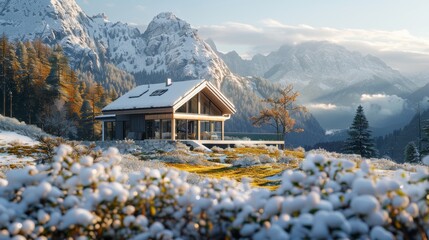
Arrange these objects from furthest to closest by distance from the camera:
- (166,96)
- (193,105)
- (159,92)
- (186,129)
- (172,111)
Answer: (159,92) → (193,105) → (186,129) → (166,96) → (172,111)

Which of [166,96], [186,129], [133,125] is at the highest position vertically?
[166,96]

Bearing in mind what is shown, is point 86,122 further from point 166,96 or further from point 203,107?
point 166,96

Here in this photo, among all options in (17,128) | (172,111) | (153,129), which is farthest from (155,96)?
(17,128)

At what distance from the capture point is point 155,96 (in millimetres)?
41219

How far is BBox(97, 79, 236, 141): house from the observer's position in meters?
38.6

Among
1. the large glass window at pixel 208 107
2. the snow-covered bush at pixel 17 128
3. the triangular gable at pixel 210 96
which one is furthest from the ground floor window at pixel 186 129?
the snow-covered bush at pixel 17 128

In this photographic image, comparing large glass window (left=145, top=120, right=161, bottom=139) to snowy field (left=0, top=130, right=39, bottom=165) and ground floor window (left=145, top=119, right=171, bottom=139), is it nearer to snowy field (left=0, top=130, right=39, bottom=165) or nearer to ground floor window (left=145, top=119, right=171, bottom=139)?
ground floor window (left=145, top=119, right=171, bottom=139)

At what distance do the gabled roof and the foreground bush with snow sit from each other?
3215 centimetres

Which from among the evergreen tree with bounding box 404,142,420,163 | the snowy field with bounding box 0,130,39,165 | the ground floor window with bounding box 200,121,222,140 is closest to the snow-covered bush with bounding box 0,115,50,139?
the snowy field with bounding box 0,130,39,165

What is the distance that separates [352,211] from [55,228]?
111 inches

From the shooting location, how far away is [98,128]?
230 ft

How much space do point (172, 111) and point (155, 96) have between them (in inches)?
176

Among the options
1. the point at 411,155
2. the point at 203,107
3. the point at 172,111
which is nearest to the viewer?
the point at 172,111

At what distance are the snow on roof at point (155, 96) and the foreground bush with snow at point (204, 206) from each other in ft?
105
